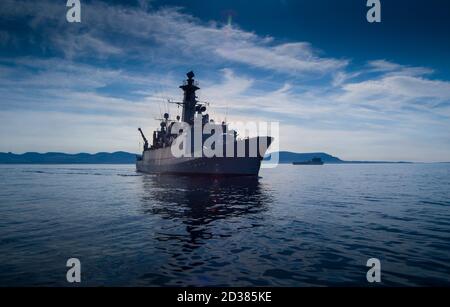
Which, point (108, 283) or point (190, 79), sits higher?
point (190, 79)

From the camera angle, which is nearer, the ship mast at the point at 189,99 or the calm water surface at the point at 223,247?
the calm water surface at the point at 223,247

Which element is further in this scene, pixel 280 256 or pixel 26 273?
pixel 280 256

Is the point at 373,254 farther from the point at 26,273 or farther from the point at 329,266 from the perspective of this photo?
the point at 26,273

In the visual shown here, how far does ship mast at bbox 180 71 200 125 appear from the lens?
199ft

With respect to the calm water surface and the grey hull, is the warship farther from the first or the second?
the calm water surface

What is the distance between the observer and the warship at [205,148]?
1876 inches

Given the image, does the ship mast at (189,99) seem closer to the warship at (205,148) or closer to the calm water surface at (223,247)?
the warship at (205,148)

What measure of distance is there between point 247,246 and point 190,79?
5582 centimetres

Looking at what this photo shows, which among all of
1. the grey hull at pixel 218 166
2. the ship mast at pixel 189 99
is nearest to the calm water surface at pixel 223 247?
the grey hull at pixel 218 166

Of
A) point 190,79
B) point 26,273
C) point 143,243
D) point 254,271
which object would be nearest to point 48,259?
point 26,273

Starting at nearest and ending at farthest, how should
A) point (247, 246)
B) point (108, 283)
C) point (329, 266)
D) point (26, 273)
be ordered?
point (108, 283)
point (26, 273)
point (329, 266)
point (247, 246)

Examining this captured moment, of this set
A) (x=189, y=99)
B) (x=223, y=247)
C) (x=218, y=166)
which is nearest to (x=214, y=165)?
(x=218, y=166)
